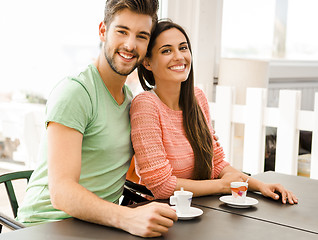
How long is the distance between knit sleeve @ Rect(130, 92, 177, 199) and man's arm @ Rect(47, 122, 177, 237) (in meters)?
0.29

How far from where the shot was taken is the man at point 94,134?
1566mm

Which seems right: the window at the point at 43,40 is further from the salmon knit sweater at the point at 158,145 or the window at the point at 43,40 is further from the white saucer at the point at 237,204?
→ the white saucer at the point at 237,204

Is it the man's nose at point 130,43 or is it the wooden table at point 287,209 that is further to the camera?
the man's nose at point 130,43

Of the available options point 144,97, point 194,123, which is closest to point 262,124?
point 194,123

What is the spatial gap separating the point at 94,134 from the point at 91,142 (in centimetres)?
3

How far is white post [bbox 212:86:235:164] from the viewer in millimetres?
3436

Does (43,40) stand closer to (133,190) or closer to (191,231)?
(133,190)

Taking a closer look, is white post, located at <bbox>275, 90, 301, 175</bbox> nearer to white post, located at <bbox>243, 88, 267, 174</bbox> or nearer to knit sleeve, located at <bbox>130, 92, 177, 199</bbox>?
white post, located at <bbox>243, 88, 267, 174</bbox>

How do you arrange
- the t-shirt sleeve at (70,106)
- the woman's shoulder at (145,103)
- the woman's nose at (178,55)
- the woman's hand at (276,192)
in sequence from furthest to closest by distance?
the woman's nose at (178,55) → the woman's shoulder at (145,103) → the woman's hand at (276,192) → the t-shirt sleeve at (70,106)

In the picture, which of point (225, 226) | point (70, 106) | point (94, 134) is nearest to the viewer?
point (225, 226)

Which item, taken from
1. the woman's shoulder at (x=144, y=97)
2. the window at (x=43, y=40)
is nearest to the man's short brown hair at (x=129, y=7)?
the woman's shoulder at (x=144, y=97)

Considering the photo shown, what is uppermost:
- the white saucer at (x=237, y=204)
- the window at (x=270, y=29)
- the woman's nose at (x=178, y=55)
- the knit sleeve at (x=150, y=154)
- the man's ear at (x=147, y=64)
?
the window at (x=270, y=29)

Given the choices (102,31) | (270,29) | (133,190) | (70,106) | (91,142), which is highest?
(270,29)

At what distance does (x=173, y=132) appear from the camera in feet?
6.70
